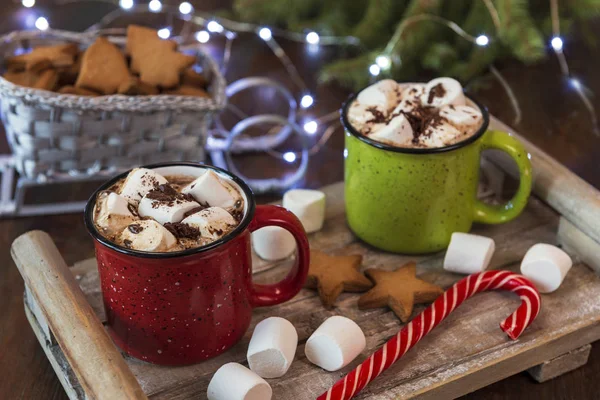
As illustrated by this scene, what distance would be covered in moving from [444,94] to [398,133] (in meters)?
0.12

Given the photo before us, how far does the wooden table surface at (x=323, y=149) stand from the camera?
1131mm

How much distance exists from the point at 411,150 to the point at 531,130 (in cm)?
83

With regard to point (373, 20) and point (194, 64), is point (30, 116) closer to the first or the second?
point (194, 64)

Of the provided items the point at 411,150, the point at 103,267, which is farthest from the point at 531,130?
the point at 103,267

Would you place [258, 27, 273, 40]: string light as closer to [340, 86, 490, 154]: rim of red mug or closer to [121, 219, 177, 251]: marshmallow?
[340, 86, 490, 154]: rim of red mug

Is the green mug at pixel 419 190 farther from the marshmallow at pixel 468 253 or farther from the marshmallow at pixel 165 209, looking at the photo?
the marshmallow at pixel 165 209

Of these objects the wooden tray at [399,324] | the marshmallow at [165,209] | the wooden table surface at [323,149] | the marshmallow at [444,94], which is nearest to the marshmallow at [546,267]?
the wooden tray at [399,324]

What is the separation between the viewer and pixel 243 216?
0.95 metres

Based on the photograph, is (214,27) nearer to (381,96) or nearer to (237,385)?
(381,96)

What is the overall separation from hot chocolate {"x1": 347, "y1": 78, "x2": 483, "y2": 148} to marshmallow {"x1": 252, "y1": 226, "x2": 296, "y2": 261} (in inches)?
7.7

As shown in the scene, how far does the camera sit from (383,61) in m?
1.72

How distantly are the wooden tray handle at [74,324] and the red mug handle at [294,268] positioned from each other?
0.68ft

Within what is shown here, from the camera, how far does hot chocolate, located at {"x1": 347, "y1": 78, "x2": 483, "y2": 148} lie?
1.10 metres

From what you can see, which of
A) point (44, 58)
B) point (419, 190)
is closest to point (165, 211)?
point (419, 190)
